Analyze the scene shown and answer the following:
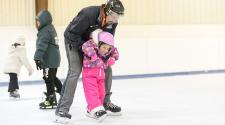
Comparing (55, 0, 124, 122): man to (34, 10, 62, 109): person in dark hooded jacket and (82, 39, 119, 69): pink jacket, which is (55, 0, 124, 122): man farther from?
(34, 10, 62, 109): person in dark hooded jacket

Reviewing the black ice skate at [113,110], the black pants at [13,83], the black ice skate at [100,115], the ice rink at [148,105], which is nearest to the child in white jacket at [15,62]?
the black pants at [13,83]

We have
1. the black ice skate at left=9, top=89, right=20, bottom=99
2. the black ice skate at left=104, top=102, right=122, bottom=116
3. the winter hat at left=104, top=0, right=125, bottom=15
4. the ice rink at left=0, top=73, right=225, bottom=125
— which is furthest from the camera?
the black ice skate at left=9, top=89, right=20, bottom=99

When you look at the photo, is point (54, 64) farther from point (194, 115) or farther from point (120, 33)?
point (120, 33)

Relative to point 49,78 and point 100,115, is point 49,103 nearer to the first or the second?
point 49,78

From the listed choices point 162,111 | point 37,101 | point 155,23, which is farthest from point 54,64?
point 155,23

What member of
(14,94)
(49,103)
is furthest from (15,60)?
(49,103)

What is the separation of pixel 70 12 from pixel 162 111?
3.93 metres

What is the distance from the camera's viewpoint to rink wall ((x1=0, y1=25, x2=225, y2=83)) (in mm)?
Result: 7730

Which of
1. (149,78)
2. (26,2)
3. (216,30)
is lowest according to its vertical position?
(149,78)

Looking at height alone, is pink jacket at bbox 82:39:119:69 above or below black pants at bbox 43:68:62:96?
above

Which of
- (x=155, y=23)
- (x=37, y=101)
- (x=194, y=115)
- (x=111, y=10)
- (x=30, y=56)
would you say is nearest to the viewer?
(x=111, y=10)

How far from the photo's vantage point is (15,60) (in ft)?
16.6

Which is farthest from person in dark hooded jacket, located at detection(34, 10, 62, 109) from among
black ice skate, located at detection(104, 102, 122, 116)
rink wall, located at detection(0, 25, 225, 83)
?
rink wall, located at detection(0, 25, 225, 83)

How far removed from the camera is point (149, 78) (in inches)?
293
